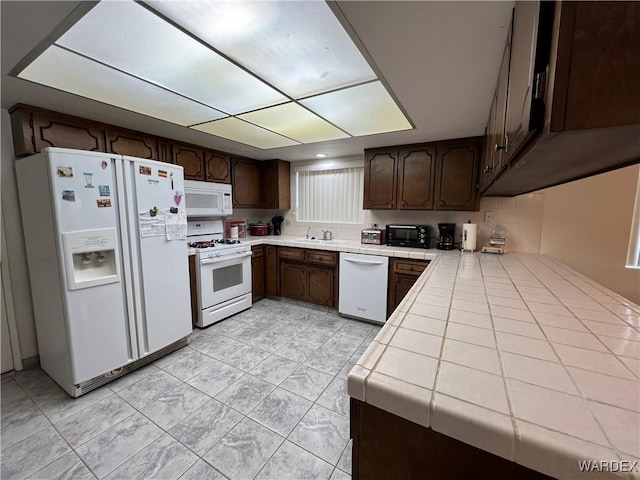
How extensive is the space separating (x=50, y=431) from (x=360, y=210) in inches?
136

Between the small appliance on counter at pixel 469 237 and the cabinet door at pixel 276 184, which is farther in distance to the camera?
the cabinet door at pixel 276 184

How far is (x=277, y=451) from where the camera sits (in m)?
1.43

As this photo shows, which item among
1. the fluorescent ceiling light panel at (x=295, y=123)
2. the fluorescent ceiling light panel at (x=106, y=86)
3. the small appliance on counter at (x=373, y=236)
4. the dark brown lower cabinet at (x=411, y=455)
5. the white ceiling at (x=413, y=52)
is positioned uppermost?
the fluorescent ceiling light panel at (x=295, y=123)

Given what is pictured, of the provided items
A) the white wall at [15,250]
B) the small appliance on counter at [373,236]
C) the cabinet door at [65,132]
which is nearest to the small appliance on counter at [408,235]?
the small appliance on counter at [373,236]

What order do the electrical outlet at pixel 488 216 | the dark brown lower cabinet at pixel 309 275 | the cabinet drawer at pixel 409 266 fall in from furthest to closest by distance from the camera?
the dark brown lower cabinet at pixel 309 275, the electrical outlet at pixel 488 216, the cabinet drawer at pixel 409 266

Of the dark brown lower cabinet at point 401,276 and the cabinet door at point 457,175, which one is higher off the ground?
the cabinet door at point 457,175

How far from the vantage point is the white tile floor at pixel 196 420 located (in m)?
1.35

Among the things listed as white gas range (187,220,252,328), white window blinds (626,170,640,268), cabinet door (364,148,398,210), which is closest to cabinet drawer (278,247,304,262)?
white gas range (187,220,252,328)

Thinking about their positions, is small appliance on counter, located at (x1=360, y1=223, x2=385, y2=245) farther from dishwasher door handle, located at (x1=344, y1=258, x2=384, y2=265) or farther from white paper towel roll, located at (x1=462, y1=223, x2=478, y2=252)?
white paper towel roll, located at (x1=462, y1=223, x2=478, y2=252)

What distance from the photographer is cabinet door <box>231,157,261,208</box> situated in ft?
11.9

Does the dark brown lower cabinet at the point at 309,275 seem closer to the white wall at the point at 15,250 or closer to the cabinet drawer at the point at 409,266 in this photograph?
the cabinet drawer at the point at 409,266

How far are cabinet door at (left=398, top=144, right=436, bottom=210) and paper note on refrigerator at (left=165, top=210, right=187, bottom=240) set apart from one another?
2.36 m

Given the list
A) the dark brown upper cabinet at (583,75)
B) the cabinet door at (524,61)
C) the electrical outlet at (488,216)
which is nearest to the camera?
the dark brown upper cabinet at (583,75)

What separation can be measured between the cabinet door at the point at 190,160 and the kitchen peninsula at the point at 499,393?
2.87 metres
